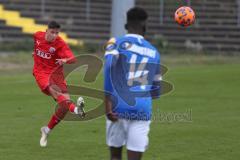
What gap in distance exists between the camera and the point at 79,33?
35875 millimetres

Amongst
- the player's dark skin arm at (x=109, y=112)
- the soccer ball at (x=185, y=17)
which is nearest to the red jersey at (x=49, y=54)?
the soccer ball at (x=185, y=17)

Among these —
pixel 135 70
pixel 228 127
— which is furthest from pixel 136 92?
pixel 228 127

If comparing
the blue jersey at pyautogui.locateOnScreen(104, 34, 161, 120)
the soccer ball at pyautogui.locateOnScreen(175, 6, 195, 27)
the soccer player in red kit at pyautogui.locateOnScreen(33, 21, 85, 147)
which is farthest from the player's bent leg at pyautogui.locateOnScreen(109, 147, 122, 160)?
the soccer ball at pyautogui.locateOnScreen(175, 6, 195, 27)

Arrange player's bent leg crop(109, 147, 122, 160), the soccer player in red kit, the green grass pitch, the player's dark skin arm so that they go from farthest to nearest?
the soccer player in red kit
the green grass pitch
player's bent leg crop(109, 147, 122, 160)
the player's dark skin arm

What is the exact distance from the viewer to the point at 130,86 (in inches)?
320

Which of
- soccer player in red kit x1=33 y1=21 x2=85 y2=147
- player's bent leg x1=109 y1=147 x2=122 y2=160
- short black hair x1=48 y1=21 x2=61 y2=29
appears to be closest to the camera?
player's bent leg x1=109 y1=147 x2=122 y2=160

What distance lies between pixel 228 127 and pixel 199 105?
12.6ft

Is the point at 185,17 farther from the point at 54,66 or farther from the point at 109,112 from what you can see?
the point at 109,112

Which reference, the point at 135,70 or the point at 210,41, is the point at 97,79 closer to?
the point at 210,41

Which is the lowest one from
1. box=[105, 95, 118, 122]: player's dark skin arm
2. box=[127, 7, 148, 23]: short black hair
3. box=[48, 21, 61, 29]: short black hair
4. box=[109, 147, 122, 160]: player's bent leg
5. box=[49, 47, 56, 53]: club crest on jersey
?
box=[109, 147, 122, 160]: player's bent leg

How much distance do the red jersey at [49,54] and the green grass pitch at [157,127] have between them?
4.26 ft

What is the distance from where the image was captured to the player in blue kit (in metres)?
7.96

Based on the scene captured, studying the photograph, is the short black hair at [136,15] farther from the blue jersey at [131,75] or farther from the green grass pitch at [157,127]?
the green grass pitch at [157,127]

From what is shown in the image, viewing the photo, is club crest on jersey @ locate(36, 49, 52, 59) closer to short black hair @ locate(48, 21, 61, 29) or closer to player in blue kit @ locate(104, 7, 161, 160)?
short black hair @ locate(48, 21, 61, 29)
